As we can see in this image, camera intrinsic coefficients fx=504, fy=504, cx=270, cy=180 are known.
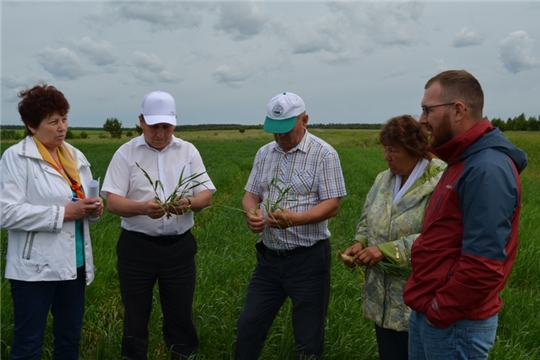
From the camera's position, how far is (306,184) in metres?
3.11

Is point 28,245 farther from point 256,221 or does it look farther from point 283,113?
point 283,113

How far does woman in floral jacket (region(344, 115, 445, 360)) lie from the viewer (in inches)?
105

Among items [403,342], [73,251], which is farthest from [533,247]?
[73,251]

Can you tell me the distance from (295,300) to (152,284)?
98 cm

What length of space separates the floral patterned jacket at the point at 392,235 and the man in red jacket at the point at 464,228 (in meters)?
0.37

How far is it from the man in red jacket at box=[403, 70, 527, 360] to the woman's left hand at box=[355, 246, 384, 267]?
15.8 inches

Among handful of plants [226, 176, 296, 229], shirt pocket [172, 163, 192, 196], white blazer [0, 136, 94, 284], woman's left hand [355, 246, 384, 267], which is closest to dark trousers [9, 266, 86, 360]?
white blazer [0, 136, 94, 284]

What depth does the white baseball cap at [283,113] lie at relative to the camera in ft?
9.93

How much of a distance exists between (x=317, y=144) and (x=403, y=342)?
1.26 meters

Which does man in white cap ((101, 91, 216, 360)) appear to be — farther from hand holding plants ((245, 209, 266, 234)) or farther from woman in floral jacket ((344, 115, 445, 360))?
woman in floral jacket ((344, 115, 445, 360))

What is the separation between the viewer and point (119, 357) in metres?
3.33

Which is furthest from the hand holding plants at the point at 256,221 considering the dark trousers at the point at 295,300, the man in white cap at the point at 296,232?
the dark trousers at the point at 295,300

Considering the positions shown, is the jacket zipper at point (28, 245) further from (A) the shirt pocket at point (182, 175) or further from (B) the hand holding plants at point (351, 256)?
(B) the hand holding plants at point (351, 256)

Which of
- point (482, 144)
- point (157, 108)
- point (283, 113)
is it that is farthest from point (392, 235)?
point (157, 108)
